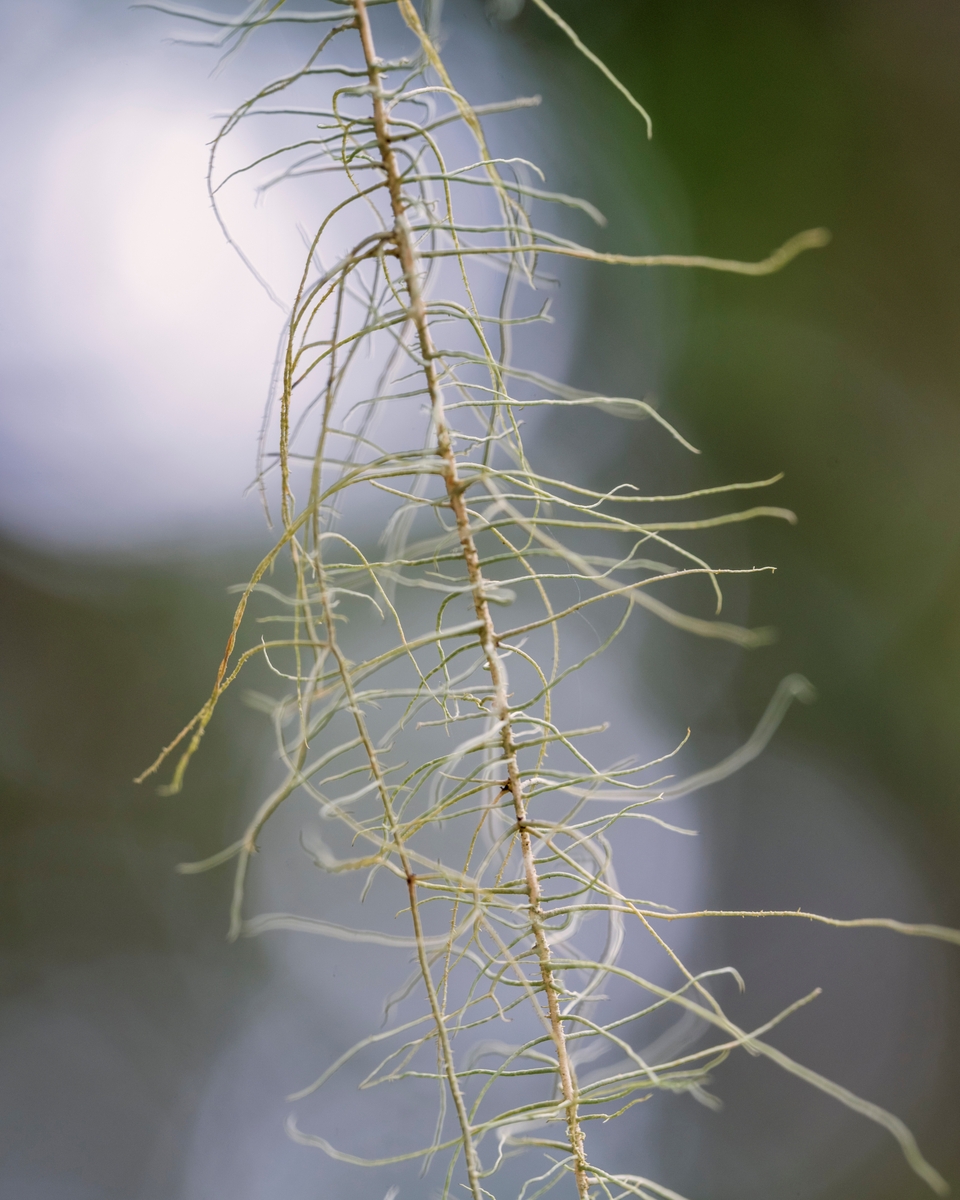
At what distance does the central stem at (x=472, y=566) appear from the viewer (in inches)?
6.8

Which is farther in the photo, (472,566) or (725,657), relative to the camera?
(725,657)

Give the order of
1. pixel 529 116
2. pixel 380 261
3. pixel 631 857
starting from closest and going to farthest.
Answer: pixel 380 261 < pixel 529 116 < pixel 631 857

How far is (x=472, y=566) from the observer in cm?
18

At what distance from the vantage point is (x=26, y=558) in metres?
0.82

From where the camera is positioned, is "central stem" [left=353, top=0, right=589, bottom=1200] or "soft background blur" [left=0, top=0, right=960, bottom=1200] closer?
"central stem" [left=353, top=0, right=589, bottom=1200]

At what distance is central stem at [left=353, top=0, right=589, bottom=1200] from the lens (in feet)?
0.57

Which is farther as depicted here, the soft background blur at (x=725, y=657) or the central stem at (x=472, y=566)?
the soft background blur at (x=725, y=657)

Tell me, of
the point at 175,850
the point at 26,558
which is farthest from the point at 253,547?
the point at 175,850

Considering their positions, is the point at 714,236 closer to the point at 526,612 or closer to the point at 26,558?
the point at 526,612

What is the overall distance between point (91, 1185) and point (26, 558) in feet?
2.05

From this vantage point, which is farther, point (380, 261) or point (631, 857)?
point (631, 857)

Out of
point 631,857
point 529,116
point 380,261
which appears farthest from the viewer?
point 631,857

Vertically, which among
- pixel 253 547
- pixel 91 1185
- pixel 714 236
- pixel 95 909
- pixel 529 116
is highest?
pixel 529 116

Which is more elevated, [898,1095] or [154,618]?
[154,618]
